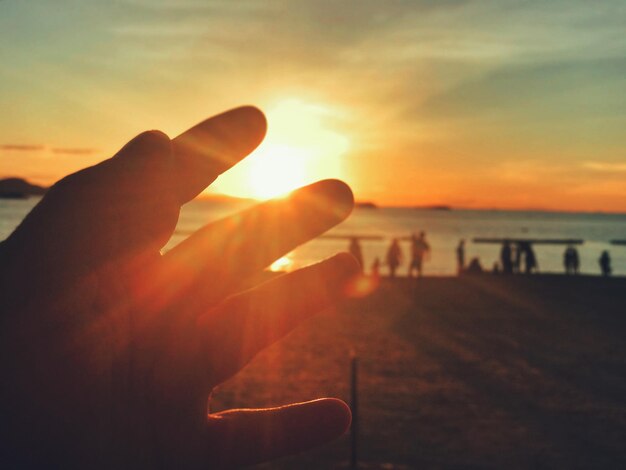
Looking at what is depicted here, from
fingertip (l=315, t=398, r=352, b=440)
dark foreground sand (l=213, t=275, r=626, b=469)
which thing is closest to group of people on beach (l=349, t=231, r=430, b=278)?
dark foreground sand (l=213, t=275, r=626, b=469)

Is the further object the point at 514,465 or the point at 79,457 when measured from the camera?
the point at 514,465

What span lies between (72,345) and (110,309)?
0.38ft

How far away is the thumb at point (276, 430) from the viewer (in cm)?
164

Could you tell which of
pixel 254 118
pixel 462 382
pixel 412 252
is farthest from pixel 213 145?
pixel 412 252

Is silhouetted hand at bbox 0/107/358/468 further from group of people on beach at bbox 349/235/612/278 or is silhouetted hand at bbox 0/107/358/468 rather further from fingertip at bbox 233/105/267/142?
group of people on beach at bbox 349/235/612/278

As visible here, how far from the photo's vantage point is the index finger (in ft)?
5.25

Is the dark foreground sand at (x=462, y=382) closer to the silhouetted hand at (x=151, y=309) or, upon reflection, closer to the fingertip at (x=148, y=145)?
the silhouetted hand at (x=151, y=309)

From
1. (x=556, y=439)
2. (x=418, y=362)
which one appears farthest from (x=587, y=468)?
(x=418, y=362)

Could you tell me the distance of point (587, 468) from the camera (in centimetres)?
873

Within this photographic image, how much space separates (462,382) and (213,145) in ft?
39.7

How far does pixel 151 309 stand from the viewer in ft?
4.91

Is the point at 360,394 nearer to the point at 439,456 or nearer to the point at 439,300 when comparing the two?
the point at 439,456

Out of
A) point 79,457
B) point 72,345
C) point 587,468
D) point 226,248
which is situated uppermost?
point 226,248

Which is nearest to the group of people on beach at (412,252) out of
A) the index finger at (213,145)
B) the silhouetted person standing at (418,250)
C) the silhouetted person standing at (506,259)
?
the silhouetted person standing at (418,250)
